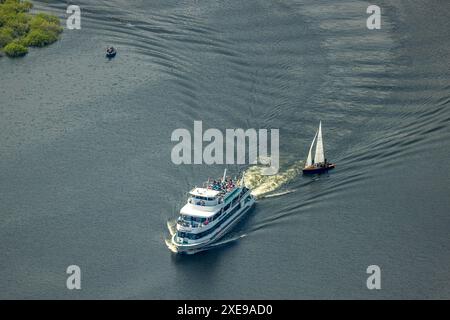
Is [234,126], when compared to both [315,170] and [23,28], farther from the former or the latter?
[23,28]

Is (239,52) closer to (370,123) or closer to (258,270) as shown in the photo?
(370,123)

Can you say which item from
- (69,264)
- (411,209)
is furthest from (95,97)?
(411,209)

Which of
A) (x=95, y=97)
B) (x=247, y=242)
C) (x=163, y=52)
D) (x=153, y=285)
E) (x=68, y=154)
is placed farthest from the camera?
(x=163, y=52)

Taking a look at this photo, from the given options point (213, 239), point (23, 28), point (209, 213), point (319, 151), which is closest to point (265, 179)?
point (319, 151)

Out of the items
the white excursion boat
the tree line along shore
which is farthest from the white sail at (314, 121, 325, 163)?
the tree line along shore

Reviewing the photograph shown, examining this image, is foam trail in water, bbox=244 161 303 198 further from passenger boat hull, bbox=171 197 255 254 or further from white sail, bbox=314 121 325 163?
white sail, bbox=314 121 325 163
